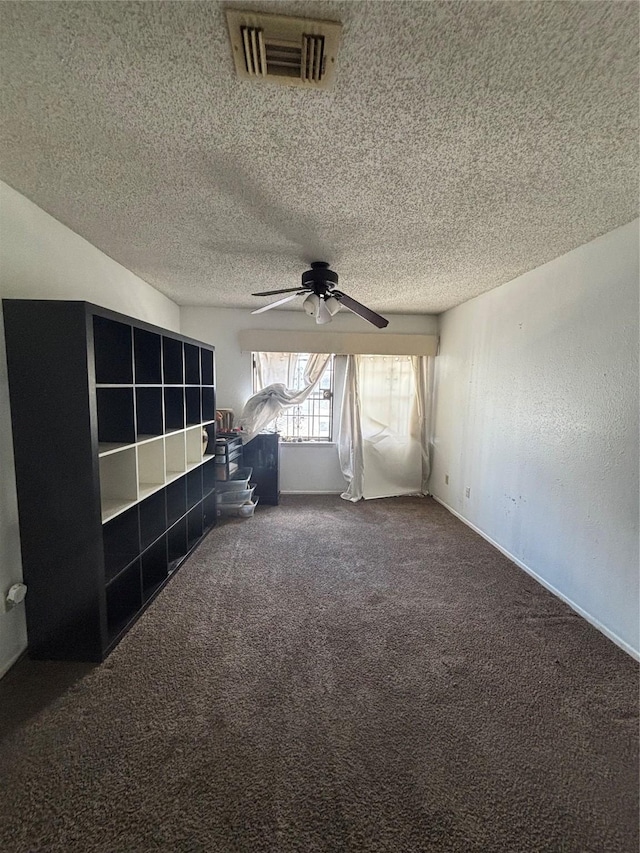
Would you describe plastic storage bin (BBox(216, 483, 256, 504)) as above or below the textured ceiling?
below

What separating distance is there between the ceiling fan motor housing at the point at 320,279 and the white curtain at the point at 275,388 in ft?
5.64

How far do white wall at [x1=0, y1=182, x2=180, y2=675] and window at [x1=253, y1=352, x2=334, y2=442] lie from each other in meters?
2.27

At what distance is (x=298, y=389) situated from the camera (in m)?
4.37

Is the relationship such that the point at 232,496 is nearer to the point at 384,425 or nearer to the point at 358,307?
the point at 384,425

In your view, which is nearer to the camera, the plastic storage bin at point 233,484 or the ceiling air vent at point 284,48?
the ceiling air vent at point 284,48

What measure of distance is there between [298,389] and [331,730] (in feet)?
11.3

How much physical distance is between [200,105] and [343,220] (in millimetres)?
956

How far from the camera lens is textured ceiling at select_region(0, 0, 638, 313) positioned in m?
0.90

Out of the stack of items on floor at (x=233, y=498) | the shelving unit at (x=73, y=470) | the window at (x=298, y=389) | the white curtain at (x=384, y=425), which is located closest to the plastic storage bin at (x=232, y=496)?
the stack of items on floor at (x=233, y=498)

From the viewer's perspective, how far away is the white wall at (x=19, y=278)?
1.60m

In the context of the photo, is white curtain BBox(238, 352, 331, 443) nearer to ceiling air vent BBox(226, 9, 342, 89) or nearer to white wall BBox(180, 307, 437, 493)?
white wall BBox(180, 307, 437, 493)

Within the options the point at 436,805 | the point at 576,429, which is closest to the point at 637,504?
the point at 576,429

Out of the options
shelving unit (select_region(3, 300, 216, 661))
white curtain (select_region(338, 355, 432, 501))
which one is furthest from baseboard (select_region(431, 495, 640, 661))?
shelving unit (select_region(3, 300, 216, 661))

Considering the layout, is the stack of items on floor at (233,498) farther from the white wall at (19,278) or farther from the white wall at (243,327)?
the white wall at (19,278)
